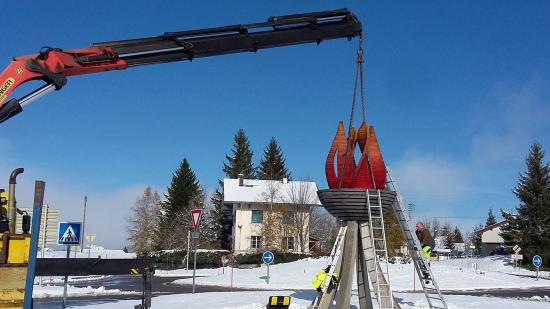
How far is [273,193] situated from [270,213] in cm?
259

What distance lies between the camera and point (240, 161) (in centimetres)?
8319

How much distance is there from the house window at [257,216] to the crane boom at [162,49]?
159 feet

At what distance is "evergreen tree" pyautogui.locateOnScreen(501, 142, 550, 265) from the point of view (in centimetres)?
5112

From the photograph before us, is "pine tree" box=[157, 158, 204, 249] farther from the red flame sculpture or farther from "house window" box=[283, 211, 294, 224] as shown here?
the red flame sculpture

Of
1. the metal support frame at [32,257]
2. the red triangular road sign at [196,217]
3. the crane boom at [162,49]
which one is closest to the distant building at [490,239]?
the red triangular road sign at [196,217]

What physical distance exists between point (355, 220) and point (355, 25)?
5385 millimetres

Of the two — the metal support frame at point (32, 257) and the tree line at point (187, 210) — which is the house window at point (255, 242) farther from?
the metal support frame at point (32, 257)

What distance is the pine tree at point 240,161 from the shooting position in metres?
82.4

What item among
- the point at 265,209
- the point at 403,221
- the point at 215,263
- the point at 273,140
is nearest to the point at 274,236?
the point at 265,209

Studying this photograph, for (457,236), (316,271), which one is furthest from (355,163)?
(457,236)

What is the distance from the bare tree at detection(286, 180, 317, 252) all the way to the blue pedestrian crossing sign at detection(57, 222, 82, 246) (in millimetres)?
44384

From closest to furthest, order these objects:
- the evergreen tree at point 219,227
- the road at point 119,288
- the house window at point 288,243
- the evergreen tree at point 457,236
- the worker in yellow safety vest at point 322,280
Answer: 1. the worker in yellow safety vest at point 322,280
2. the road at point 119,288
3. the house window at point 288,243
4. the evergreen tree at point 219,227
5. the evergreen tree at point 457,236

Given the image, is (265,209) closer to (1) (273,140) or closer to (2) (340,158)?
(1) (273,140)

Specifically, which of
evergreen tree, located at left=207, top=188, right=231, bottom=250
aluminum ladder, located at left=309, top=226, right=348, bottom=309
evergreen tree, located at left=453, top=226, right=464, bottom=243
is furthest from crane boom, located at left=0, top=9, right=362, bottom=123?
evergreen tree, located at left=453, top=226, right=464, bottom=243
